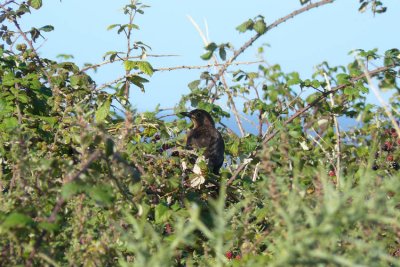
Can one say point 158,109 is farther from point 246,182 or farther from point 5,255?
point 5,255

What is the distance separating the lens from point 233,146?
19.6ft

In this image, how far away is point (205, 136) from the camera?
24.1ft

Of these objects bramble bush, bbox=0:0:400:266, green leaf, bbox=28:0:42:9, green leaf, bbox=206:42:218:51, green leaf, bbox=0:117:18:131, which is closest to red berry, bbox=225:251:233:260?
bramble bush, bbox=0:0:400:266

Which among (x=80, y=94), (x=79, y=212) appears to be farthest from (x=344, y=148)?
(x=79, y=212)

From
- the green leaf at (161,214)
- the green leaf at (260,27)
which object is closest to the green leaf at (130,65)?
the green leaf at (260,27)

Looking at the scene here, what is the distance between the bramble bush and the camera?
196 centimetres

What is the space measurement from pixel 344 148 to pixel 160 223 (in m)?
3.16

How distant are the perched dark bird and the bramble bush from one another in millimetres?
157

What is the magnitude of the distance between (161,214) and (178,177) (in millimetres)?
940

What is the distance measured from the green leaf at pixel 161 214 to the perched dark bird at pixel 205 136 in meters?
3.15

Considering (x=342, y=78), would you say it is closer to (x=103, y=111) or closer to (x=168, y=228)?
(x=103, y=111)

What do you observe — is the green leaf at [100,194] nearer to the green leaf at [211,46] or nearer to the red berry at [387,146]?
the green leaf at [211,46]

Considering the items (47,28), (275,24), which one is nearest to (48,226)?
(275,24)

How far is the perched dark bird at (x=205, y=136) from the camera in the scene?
7.07 meters
